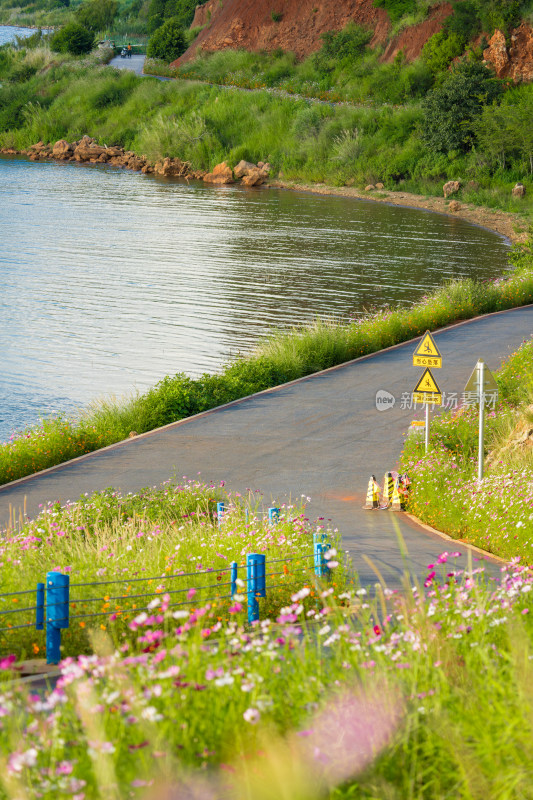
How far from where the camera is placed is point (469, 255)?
41.5 metres

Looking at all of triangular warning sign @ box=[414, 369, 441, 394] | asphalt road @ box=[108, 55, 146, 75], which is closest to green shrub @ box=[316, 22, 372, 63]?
asphalt road @ box=[108, 55, 146, 75]

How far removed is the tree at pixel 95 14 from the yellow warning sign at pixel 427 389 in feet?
401

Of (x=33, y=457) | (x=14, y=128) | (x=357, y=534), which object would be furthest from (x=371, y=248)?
(x=14, y=128)

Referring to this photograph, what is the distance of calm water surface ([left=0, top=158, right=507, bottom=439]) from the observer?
25703 millimetres

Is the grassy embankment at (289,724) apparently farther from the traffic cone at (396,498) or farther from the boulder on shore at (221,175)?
the boulder on shore at (221,175)

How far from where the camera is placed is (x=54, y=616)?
7711 mm

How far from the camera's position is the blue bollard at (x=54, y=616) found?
7.68 meters

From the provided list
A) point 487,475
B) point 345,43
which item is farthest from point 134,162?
point 487,475

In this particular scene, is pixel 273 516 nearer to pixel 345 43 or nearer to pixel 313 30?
pixel 345 43

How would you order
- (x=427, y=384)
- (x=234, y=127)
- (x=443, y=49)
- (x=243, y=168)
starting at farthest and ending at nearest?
(x=234, y=127)
(x=243, y=168)
(x=443, y=49)
(x=427, y=384)

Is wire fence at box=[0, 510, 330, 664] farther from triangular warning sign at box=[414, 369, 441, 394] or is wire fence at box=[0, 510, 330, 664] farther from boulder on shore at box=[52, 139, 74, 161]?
boulder on shore at box=[52, 139, 74, 161]

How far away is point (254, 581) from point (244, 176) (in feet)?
202

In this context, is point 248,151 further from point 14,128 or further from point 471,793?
point 471,793

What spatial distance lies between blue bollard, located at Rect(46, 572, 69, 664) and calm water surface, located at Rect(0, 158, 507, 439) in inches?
494
